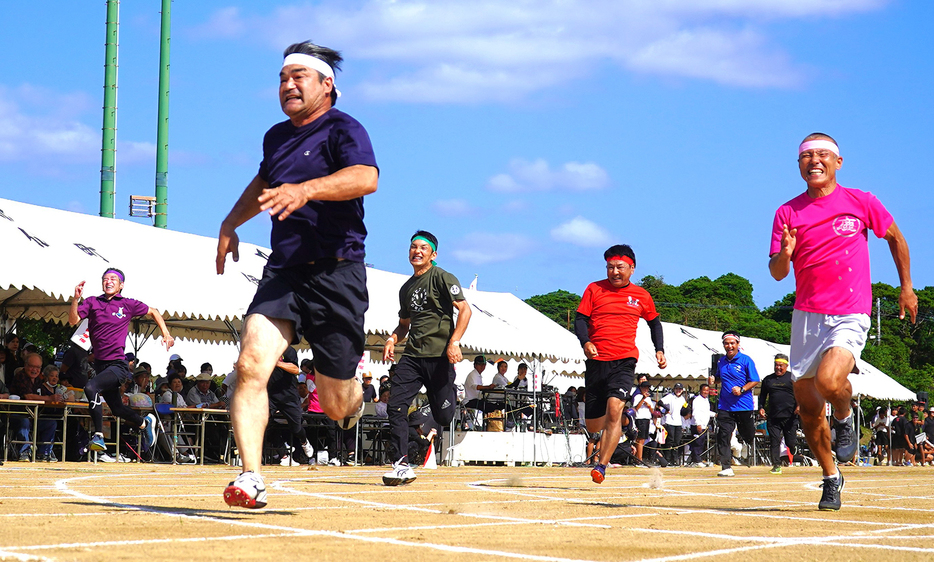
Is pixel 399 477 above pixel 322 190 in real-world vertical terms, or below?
below

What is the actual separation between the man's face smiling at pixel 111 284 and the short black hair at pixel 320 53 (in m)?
6.81

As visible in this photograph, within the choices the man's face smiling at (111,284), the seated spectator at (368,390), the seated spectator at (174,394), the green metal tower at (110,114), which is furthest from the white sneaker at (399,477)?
the green metal tower at (110,114)

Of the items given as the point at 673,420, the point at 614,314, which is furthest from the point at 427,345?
the point at 673,420

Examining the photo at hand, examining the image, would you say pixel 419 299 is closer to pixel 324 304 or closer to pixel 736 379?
pixel 324 304

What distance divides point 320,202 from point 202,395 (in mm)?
13368

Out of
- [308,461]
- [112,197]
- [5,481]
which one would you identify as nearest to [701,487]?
[5,481]

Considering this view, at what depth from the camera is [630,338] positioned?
928 cm

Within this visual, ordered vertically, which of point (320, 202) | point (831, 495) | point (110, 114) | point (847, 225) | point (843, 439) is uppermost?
point (110, 114)

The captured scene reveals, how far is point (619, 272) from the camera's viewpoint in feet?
31.1

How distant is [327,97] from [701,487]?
5360 mm

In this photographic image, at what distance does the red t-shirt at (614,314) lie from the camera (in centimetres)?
923

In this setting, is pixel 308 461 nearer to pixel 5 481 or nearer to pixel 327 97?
pixel 5 481

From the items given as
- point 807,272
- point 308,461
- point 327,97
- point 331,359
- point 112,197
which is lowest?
point 308,461

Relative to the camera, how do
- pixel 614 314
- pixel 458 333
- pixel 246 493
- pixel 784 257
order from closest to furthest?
pixel 246 493 → pixel 784 257 → pixel 458 333 → pixel 614 314
